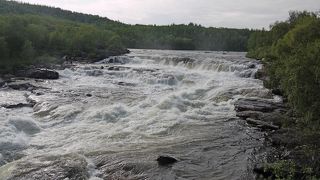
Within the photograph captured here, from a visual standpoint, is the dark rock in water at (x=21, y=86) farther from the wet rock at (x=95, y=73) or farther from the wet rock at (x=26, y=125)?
the wet rock at (x=26, y=125)

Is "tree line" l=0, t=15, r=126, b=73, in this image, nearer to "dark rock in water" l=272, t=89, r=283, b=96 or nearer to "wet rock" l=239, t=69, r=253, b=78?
"wet rock" l=239, t=69, r=253, b=78

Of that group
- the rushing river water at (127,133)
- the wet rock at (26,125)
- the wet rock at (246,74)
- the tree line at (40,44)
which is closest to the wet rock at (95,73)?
the tree line at (40,44)

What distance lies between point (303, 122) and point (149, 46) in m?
115

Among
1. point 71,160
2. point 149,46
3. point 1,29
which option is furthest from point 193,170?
point 149,46

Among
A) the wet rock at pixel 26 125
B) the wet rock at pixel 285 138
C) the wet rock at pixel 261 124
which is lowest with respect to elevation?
the wet rock at pixel 26 125

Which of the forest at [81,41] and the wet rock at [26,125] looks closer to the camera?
the wet rock at [26,125]

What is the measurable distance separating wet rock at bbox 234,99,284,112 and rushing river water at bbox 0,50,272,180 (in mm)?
635

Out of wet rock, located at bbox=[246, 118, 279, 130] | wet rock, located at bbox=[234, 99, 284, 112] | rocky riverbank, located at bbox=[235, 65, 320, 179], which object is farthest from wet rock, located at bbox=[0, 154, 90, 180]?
wet rock, located at bbox=[234, 99, 284, 112]

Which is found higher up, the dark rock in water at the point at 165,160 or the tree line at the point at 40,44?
the tree line at the point at 40,44

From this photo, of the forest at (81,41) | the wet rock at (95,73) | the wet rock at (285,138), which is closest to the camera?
the wet rock at (285,138)

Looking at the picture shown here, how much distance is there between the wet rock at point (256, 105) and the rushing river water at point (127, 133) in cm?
A: 64

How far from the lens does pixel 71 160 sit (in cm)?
1644

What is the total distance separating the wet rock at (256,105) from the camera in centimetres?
2608

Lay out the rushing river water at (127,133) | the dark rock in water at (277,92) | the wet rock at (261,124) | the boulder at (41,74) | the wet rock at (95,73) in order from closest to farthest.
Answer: the rushing river water at (127,133) → the wet rock at (261,124) → the dark rock in water at (277,92) → the boulder at (41,74) → the wet rock at (95,73)
